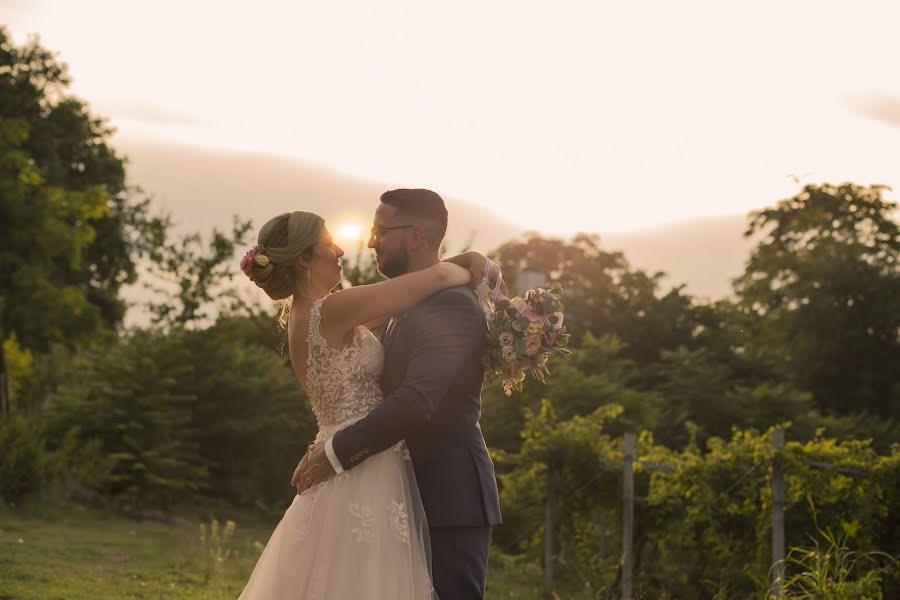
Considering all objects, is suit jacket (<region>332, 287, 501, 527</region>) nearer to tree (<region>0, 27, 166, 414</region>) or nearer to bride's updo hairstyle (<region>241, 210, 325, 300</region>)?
bride's updo hairstyle (<region>241, 210, 325, 300</region>)

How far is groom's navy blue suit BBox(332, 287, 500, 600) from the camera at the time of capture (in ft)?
14.0

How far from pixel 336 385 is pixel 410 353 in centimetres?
34

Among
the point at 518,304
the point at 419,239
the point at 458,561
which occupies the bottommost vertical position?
the point at 458,561

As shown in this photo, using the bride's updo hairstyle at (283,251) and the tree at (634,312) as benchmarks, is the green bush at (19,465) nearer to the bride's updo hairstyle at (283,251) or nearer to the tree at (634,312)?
the bride's updo hairstyle at (283,251)

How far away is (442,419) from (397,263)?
649 mm

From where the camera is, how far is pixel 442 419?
4363 mm

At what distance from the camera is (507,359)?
14.6ft

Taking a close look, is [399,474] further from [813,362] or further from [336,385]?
[813,362]

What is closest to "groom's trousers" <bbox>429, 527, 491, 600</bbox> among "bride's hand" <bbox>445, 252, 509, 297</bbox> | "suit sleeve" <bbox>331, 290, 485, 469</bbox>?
"suit sleeve" <bbox>331, 290, 485, 469</bbox>

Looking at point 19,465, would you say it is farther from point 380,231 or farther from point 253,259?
point 380,231

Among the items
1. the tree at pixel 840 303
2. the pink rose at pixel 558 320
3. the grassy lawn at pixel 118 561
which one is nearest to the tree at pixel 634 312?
the tree at pixel 840 303

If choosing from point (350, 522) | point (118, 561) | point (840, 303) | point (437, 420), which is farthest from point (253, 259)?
point (840, 303)

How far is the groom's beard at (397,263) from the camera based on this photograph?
14.9ft

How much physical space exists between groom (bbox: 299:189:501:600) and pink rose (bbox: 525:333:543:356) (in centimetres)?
17
